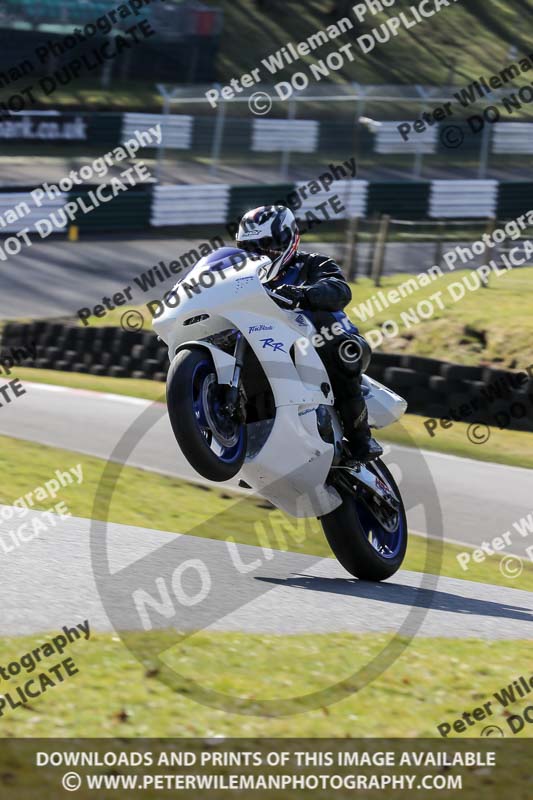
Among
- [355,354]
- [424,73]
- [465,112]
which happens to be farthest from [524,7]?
[355,354]

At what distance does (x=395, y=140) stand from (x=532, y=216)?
4.89 m

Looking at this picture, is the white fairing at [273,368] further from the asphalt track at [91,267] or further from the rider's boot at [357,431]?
the asphalt track at [91,267]

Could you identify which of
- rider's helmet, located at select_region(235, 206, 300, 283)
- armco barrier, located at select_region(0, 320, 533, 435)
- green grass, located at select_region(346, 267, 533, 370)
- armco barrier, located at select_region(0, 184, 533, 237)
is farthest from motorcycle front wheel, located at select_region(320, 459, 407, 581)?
armco barrier, located at select_region(0, 184, 533, 237)

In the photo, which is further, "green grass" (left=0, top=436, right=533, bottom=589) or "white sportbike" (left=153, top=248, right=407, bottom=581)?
"green grass" (left=0, top=436, right=533, bottom=589)

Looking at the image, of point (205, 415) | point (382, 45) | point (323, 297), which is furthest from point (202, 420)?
point (382, 45)

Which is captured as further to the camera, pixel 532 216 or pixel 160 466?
pixel 532 216

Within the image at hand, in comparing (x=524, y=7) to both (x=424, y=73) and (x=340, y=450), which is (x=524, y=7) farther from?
(x=340, y=450)

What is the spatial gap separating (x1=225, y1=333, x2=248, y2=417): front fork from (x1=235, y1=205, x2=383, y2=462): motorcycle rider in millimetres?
388

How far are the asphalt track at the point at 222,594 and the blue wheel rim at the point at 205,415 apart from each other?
74 centimetres

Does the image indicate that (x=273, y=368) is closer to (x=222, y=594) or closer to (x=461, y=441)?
(x=222, y=594)

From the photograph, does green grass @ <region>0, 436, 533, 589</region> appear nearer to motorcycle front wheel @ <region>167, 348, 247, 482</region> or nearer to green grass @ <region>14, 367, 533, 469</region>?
motorcycle front wheel @ <region>167, 348, 247, 482</region>

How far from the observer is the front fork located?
636 cm

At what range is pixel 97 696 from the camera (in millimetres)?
4871

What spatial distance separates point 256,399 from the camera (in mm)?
6793
